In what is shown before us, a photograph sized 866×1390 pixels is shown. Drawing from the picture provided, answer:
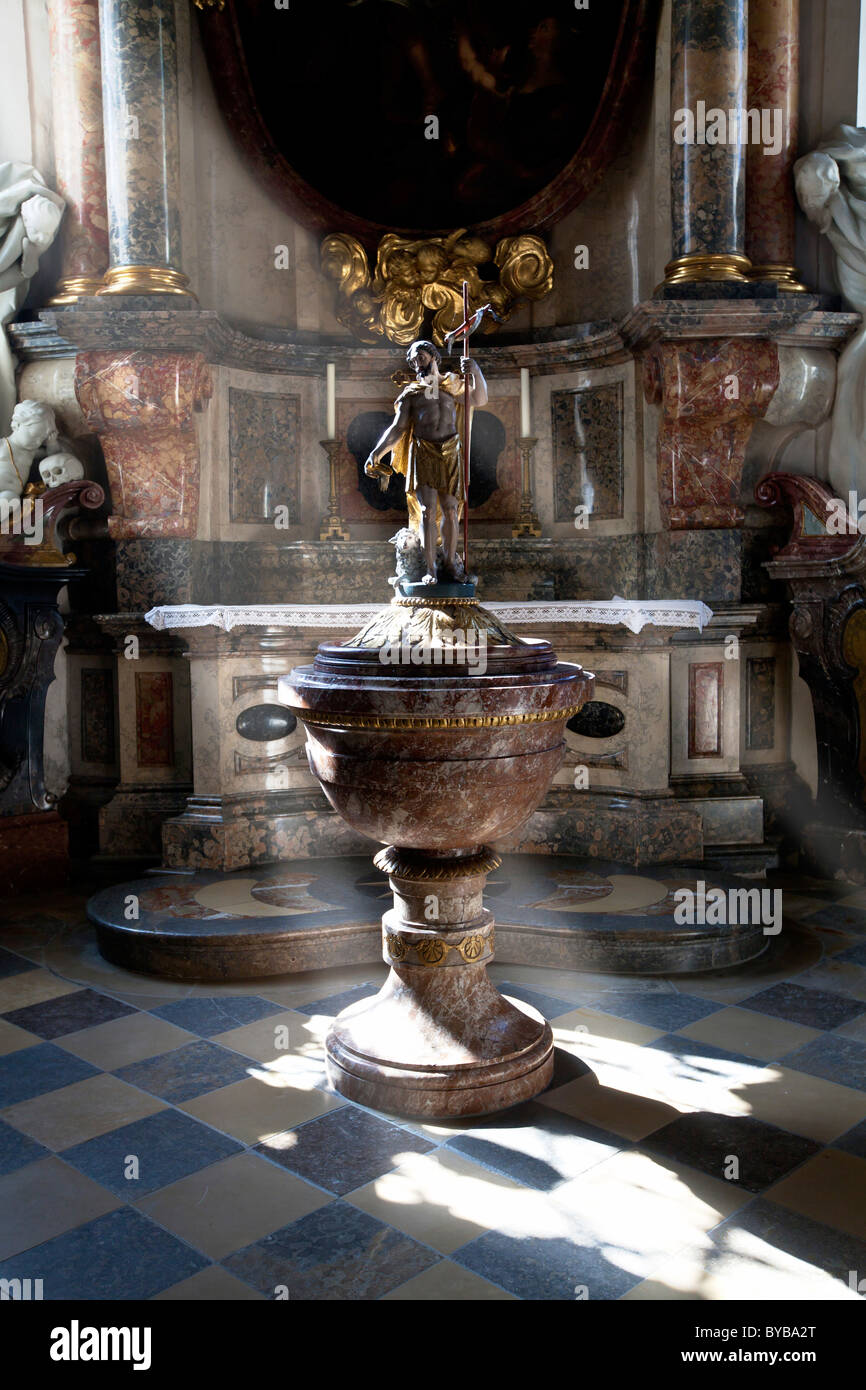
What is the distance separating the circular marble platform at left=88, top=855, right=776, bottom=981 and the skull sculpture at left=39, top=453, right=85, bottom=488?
7.02 feet

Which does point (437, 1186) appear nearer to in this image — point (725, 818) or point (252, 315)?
point (725, 818)

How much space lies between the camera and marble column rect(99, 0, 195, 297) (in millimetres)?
5312

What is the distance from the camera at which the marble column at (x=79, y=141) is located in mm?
5633

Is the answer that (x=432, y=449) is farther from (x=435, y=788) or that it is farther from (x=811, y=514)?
(x=811, y=514)

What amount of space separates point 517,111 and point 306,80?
1.14 meters

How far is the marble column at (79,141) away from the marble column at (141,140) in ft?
0.87

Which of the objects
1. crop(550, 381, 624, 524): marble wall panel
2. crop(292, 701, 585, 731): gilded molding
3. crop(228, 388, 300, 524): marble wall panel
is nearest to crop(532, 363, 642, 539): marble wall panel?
crop(550, 381, 624, 524): marble wall panel

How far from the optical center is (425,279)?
6125mm

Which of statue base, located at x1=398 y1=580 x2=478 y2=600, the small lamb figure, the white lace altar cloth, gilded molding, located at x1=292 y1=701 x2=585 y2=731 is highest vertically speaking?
the small lamb figure

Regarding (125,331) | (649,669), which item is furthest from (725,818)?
(125,331)

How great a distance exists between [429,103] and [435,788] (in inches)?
181

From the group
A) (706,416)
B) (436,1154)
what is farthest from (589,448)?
(436,1154)

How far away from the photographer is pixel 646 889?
4.61m

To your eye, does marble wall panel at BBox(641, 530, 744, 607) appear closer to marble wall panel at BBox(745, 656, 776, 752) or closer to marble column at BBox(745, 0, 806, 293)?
marble wall panel at BBox(745, 656, 776, 752)
